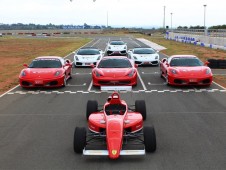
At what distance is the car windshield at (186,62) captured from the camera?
55.2ft

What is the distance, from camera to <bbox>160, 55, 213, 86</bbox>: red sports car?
15.5m

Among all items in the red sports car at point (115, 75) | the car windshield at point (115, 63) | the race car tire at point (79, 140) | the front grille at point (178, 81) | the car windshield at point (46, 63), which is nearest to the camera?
the race car tire at point (79, 140)

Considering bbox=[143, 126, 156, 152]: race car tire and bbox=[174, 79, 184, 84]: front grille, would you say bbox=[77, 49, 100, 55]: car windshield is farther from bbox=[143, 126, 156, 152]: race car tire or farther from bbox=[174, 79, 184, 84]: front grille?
bbox=[143, 126, 156, 152]: race car tire

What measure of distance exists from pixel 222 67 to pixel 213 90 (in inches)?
311

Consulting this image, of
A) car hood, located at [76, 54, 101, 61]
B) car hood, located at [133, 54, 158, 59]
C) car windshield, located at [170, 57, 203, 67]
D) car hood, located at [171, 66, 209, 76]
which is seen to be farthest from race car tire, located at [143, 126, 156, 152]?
car hood, located at [133, 54, 158, 59]

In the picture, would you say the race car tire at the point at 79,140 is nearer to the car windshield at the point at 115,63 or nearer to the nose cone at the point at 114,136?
the nose cone at the point at 114,136

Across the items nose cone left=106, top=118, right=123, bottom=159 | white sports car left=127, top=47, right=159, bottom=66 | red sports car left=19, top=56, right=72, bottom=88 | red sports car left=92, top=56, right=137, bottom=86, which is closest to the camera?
nose cone left=106, top=118, right=123, bottom=159

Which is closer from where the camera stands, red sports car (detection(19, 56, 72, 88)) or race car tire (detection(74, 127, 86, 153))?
race car tire (detection(74, 127, 86, 153))

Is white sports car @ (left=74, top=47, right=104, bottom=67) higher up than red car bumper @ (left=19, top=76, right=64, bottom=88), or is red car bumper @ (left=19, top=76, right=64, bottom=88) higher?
white sports car @ (left=74, top=47, right=104, bottom=67)

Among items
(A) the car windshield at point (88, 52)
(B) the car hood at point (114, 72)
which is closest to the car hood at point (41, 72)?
(B) the car hood at point (114, 72)

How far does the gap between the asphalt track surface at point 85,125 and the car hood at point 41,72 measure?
A: 0.66 metres

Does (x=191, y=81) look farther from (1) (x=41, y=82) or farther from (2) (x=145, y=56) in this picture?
(2) (x=145, y=56)

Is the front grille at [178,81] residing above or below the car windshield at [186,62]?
below

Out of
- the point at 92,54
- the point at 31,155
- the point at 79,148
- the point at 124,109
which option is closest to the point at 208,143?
the point at 124,109
